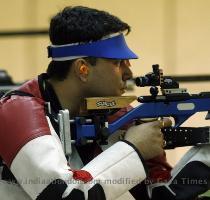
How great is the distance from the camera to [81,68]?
1.15 m

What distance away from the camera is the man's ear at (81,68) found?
1149 mm

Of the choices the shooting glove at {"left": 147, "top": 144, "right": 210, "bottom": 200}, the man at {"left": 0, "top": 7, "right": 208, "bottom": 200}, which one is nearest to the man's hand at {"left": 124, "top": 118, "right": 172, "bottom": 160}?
the man at {"left": 0, "top": 7, "right": 208, "bottom": 200}

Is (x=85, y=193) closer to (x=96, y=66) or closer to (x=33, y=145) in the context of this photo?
(x=33, y=145)

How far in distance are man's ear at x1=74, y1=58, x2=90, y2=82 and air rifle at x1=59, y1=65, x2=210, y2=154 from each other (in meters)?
0.08

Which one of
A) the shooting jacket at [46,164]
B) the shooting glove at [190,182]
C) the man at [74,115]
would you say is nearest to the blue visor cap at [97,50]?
the man at [74,115]

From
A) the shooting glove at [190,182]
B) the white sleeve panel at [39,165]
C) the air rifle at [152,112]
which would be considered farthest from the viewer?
the shooting glove at [190,182]

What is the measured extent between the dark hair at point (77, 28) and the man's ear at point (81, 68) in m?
0.01

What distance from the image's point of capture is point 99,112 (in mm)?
1123

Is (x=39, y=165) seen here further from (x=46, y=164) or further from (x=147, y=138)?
(x=147, y=138)

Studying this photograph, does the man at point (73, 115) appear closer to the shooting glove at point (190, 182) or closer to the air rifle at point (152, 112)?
the air rifle at point (152, 112)

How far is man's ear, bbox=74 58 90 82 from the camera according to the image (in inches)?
45.3

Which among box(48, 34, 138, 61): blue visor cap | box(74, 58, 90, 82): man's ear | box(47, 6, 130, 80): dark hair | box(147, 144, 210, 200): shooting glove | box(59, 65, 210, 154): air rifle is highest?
box(47, 6, 130, 80): dark hair

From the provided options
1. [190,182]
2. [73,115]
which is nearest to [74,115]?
[73,115]

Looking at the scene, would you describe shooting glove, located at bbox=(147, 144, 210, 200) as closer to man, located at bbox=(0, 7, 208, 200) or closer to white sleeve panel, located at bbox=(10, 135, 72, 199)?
man, located at bbox=(0, 7, 208, 200)
